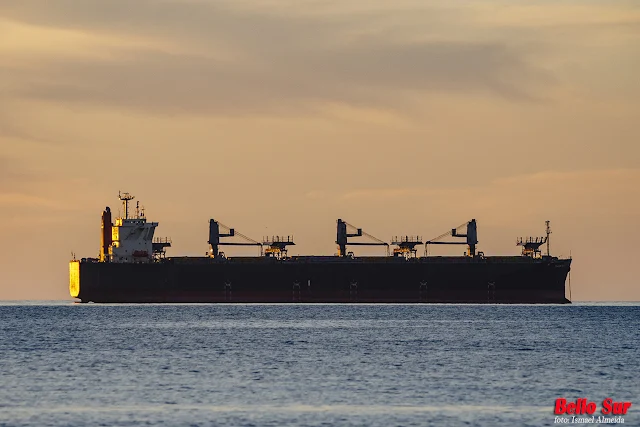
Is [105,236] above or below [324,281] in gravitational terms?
above

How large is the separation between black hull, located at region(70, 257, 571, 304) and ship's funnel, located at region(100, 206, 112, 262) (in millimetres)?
6047

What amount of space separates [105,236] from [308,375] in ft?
340

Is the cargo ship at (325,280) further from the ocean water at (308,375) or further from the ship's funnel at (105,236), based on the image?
the ocean water at (308,375)

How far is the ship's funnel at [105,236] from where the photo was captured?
511 ft

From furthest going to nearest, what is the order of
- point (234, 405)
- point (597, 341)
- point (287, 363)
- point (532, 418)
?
point (597, 341) < point (287, 363) < point (234, 405) < point (532, 418)

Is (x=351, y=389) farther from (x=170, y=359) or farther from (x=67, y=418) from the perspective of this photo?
(x=170, y=359)

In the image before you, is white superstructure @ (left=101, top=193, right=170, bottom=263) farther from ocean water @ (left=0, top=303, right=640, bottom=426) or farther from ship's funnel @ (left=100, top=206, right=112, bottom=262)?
ocean water @ (left=0, top=303, right=640, bottom=426)

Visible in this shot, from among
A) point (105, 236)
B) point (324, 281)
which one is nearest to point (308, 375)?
point (324, 281)

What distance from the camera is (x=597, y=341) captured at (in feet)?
274

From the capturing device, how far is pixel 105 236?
15675 centimetres

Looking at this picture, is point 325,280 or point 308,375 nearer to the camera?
point 308,375

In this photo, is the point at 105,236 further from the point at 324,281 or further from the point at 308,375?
the point at 308,375

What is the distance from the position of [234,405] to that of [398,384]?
9.22 metres

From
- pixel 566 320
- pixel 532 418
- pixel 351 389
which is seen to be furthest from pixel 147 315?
pixel 532 418
